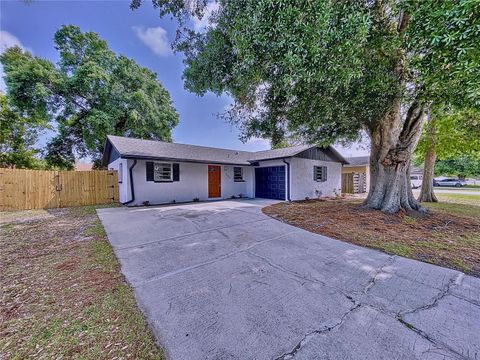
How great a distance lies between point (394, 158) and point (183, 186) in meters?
9.48

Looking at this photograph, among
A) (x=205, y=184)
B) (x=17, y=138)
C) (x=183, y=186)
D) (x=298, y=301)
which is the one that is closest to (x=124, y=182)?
(x=183, y=186)

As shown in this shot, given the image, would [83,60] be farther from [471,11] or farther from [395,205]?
[395,205]

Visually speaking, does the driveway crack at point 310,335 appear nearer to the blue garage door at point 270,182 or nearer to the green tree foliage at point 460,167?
the blue garage door at point 270,182

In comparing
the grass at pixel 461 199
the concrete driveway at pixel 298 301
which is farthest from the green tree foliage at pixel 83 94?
the grass at pixel 461 199

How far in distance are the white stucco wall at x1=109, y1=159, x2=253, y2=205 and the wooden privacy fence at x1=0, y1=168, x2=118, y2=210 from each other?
977 mm

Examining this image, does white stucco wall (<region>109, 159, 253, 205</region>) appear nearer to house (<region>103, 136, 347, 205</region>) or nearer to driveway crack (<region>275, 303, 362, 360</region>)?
house (<region>103, 136, 347, 205</region>)

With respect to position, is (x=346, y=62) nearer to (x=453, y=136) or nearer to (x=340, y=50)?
(x=340, y=50)

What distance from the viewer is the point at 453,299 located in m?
2.43

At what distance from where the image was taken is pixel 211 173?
12.1m

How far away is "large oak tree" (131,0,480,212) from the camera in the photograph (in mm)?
3521

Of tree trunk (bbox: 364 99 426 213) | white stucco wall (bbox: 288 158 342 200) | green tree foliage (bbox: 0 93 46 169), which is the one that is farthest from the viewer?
green tree foliage (bbox: 0 93 46 169)

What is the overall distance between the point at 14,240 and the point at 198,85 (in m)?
5.96

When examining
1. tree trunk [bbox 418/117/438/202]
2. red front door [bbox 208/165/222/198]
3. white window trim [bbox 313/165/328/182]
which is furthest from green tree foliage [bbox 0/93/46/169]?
tree trunk [bbox 418/117/438/202]

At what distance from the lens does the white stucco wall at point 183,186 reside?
9641 millimetres
